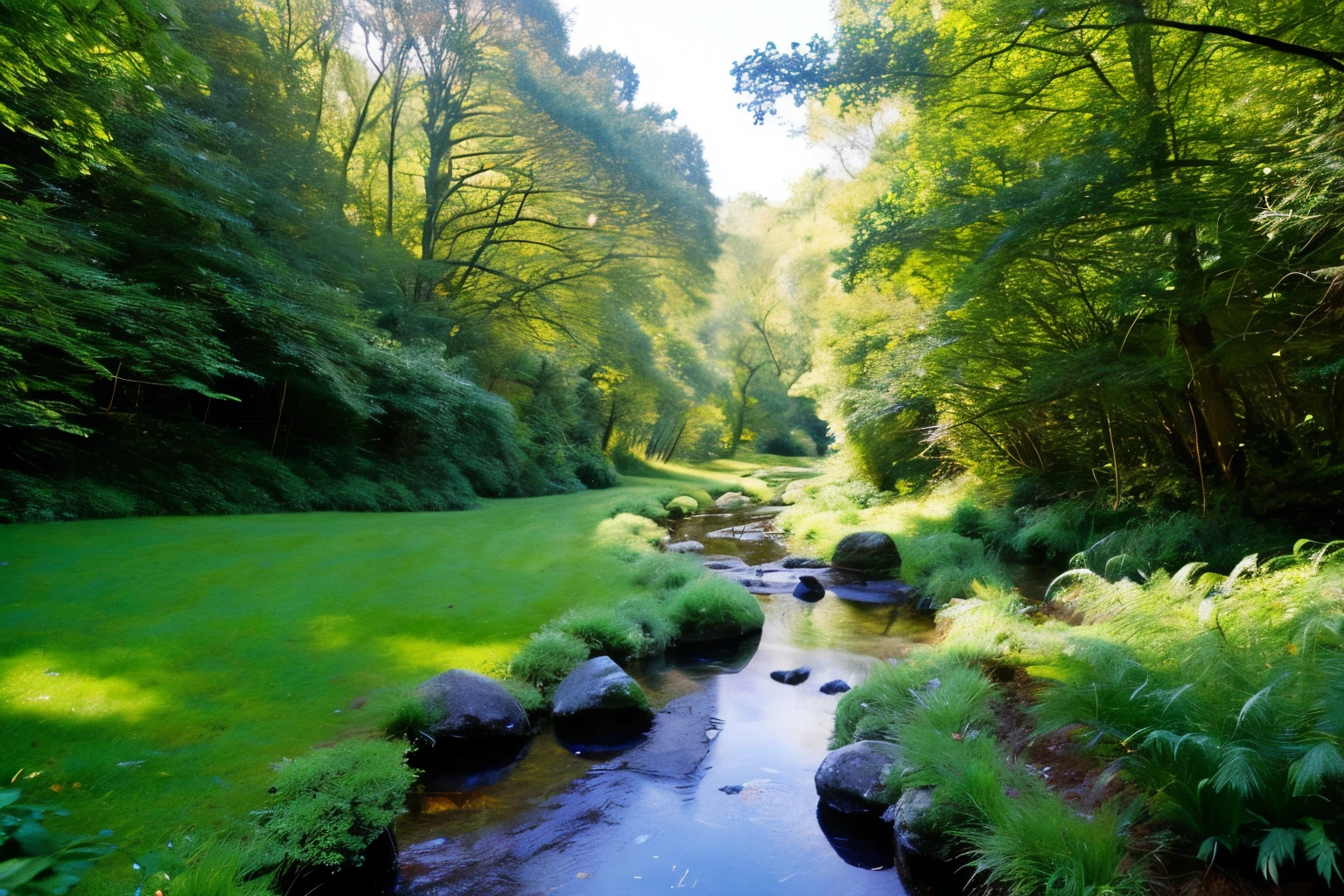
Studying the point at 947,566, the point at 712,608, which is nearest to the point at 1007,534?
the point at 947,566

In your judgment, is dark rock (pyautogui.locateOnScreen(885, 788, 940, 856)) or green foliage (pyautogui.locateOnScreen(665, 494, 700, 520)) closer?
dark rock (pyautogui.locateOnScreen(885, 788, 940, 856))

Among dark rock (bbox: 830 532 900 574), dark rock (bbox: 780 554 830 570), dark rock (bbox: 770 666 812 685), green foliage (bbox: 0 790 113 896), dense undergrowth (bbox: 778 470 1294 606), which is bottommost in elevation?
dark rock (bbox: 770 666 812 685)

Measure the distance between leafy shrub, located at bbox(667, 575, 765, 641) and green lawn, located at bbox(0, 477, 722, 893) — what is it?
0.95 metres

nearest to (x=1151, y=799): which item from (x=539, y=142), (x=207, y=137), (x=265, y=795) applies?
(x=265, y=795)

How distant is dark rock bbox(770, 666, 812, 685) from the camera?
23.8ft

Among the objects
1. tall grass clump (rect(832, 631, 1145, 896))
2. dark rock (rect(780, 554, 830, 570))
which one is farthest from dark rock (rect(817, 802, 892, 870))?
dark rock (rect(780, 554, 830, 570))

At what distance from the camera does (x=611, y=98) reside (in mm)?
21547

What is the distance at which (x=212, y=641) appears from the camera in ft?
18.4

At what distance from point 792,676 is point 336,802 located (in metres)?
→ 4.92

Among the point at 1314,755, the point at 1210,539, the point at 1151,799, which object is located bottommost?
the point at 1151,799

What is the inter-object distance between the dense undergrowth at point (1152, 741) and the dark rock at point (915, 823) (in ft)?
0.14

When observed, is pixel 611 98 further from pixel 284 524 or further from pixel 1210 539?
pixel 1210 539

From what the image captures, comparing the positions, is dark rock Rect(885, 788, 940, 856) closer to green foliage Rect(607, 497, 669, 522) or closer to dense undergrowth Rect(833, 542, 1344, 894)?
dense undergrowth Rect(833, 542, 1344, 894)

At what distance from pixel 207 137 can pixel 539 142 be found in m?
9.57
